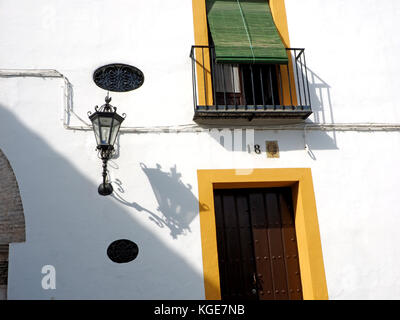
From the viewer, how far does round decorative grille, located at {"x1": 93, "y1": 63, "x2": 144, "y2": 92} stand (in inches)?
225

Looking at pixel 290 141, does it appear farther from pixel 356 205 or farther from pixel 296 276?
pixel 296 276

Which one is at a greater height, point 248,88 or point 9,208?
point 248,88

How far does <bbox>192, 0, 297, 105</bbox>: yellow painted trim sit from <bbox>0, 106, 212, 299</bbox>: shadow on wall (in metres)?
1.43

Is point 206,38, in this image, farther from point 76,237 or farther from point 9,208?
point 9,208

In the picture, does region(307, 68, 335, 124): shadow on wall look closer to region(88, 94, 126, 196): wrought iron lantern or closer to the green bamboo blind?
the green bamboo blind

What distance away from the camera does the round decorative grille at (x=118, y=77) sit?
18.7ft

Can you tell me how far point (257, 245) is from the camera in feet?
19.0

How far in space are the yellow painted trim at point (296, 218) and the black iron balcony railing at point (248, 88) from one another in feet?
2.45

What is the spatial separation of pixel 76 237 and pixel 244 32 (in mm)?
3526

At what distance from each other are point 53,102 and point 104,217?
1.61 metres

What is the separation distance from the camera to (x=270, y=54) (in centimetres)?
585

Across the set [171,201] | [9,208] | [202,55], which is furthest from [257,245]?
[9,208]

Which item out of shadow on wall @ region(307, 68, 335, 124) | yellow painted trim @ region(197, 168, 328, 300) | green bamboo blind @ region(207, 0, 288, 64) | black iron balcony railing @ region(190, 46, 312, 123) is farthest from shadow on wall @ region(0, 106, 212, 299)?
shadow on wall @ region(307, 68, 335, 124)

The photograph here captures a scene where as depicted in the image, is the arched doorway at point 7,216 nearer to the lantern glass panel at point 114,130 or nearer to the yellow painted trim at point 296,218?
the lantern glass panel at point 114,130
